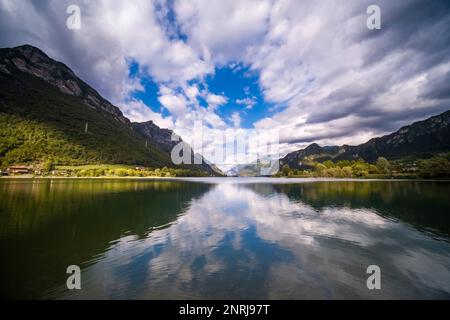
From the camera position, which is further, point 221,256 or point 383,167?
point 383,167

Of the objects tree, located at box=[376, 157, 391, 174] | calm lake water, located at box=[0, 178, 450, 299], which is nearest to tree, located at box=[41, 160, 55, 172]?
calm lake water, located at box=[0, 178, 450, 299]

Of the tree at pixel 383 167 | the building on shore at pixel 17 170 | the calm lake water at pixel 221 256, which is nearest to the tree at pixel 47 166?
the building on shore at pixel 17 170

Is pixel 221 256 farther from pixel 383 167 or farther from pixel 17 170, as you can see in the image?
pixel 383 167

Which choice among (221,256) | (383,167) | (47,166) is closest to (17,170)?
(47,166)

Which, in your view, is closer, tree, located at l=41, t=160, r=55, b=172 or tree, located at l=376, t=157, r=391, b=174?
tree, located at l=41, t=160, r=55, b=172

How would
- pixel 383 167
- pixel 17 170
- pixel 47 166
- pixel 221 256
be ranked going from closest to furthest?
pixel 221 256, pixel 17 170, pixel 47 166, pixel 383 167

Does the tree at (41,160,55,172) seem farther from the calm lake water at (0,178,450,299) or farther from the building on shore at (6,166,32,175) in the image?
the calm lake water at (0,178,450,299)

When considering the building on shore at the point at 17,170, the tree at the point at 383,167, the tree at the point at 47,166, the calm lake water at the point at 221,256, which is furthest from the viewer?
the tree at the point at 383,167

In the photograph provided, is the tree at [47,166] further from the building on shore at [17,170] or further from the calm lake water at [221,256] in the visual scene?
the calm lake water at [221,256]

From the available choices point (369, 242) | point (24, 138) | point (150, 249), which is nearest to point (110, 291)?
point (150, 249)
